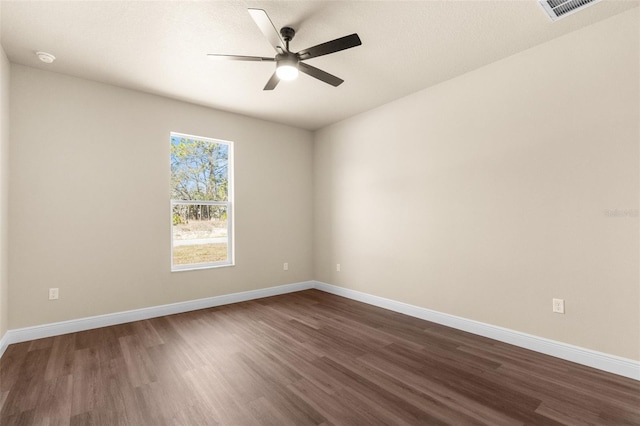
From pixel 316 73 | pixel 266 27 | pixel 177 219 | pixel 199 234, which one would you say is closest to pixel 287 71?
pixel 316 73

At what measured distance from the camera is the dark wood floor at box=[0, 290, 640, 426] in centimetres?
188

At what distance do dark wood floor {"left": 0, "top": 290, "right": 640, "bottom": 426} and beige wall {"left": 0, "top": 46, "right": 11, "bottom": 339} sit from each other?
1.63 ft

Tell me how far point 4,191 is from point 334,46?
3412 mm

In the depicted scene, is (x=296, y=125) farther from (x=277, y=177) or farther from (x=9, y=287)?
(x=9, y=287)

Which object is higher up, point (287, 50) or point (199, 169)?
point (287, 50)

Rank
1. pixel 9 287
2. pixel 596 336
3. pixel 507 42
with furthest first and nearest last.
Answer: pixel 9 287 → pixel 507 42 → pixel 596 336

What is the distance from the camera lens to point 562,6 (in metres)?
2.28

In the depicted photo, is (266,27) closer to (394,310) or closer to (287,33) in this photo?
(287,33)

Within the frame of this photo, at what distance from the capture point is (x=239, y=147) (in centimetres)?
466

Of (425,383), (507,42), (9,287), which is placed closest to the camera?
(425,383)

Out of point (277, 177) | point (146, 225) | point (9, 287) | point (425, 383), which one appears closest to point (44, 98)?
point (146, 225)

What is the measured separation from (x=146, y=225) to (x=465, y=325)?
4.02 meters

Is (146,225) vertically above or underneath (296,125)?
underneath

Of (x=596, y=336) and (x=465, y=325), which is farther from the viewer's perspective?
(x=465, y=325)
